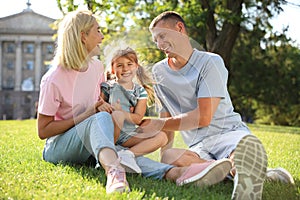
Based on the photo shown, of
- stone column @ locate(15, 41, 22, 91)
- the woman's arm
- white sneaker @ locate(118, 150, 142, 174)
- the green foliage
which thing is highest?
the woman's arm

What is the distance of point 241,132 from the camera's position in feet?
8.95

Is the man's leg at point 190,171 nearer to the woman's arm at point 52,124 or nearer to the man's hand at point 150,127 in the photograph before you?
the man's hand at point 150,127

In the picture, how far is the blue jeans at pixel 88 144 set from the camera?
2.35 m

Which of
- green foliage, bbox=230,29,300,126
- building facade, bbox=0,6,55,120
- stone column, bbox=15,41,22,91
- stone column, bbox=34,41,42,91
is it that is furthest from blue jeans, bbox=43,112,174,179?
stone column, bbox=15,41,22,91

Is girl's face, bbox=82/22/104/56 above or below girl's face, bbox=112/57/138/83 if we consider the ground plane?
above

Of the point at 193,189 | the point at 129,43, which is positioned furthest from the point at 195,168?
the point at 129,43

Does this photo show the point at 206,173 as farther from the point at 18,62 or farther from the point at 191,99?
the point at 18,62

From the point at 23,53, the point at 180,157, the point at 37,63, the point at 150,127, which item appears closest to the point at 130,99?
the point at 150,127

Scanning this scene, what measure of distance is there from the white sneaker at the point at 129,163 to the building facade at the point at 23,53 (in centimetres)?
5166

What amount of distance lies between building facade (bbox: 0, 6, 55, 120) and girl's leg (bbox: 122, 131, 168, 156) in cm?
5147

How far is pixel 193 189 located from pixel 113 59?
3.33ft

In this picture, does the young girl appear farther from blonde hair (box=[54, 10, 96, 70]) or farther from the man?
blonde hair (box=[54, 10, 96, 70])

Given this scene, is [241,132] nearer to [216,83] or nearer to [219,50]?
[216,83]

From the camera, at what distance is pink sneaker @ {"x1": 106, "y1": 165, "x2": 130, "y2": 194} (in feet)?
6.93
